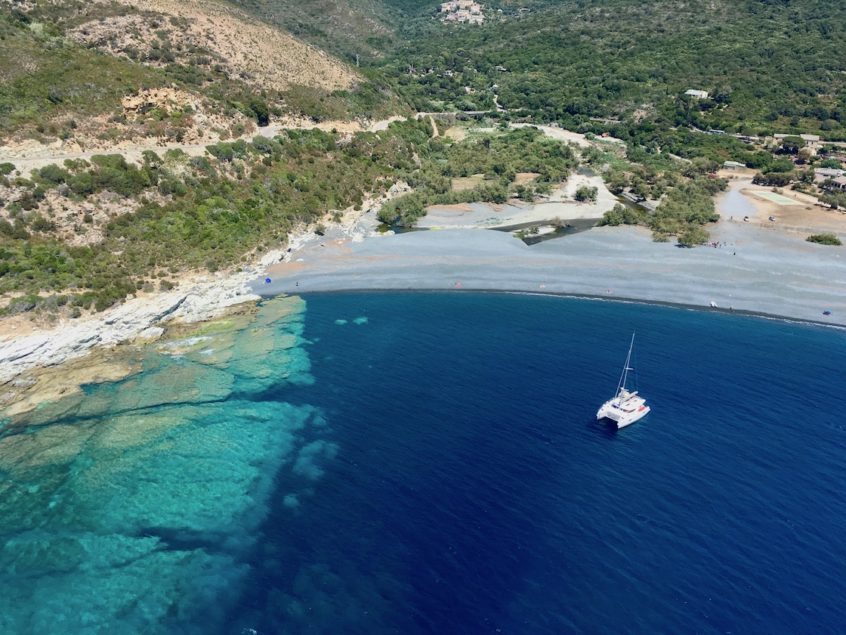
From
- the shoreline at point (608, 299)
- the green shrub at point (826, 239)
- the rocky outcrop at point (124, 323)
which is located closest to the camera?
the rocky outcrop at point (124, 323)

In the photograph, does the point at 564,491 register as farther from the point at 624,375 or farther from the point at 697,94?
the point at 697,94

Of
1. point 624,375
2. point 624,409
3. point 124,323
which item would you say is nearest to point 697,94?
point 624,375

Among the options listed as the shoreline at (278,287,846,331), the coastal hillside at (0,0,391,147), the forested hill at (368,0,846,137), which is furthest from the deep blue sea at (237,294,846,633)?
the forested hill at (368,0,846,137)

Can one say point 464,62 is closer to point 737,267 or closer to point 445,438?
point 737,267

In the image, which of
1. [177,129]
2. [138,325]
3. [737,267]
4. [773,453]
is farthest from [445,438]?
[177,129]

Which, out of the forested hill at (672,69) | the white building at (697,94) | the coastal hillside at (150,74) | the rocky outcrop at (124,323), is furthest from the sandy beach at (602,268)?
the white building at (697,94)

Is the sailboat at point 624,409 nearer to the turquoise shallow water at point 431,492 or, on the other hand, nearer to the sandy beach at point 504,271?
the turquoise shallow water at point 431,492
